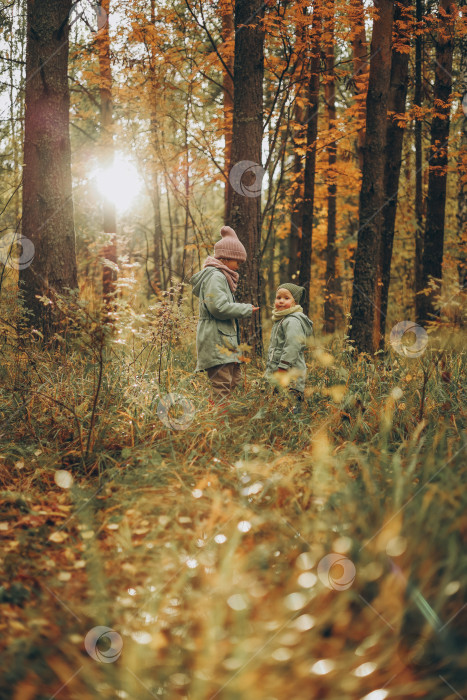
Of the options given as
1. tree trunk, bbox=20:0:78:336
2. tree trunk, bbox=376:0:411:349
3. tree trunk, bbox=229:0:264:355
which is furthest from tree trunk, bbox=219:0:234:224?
tree trunk, bbox=376:0:411:349

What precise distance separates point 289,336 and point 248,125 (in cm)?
303

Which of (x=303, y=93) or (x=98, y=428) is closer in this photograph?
(x=98, y=428)

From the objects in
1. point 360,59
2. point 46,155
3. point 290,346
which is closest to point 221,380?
point 290,346

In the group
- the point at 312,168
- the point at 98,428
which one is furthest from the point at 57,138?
the point at 312,168

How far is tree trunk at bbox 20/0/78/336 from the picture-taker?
6418mm

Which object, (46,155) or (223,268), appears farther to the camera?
(46,155)

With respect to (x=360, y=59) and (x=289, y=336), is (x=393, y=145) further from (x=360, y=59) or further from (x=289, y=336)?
(x=289, y=336)

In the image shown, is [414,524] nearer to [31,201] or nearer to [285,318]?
[285,318]

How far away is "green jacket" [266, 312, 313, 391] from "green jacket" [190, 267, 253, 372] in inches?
17.6

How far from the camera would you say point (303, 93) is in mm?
10344

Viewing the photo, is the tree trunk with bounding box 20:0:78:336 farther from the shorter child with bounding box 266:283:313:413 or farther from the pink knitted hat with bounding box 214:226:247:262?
the shorter child with bounding box 266:283:313:413

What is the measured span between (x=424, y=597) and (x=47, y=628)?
1465 mm

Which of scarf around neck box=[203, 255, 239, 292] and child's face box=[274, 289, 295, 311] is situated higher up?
scarf around neck box=[203, 255, 239, 292]

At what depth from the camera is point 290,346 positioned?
480 cm
